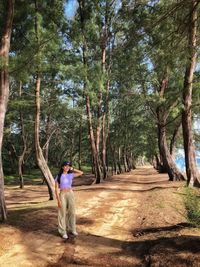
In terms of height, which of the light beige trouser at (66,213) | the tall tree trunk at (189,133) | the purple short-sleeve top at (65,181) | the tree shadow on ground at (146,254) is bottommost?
the tree shadow on ground at (146,254)

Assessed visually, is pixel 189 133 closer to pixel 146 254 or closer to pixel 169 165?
pixel 169 165

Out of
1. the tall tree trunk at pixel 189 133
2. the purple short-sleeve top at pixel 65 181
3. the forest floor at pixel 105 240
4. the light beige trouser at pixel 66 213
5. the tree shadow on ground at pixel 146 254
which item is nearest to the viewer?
the tree shadow on ground at pixel 146 254

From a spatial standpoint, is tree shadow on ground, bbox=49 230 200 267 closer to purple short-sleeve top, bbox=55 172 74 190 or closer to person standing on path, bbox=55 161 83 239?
person standing on path, bbox=55 161 83 239

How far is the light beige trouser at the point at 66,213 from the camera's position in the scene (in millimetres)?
9078

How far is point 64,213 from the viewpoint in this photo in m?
9.12

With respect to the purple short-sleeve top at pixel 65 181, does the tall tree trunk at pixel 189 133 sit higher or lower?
higher

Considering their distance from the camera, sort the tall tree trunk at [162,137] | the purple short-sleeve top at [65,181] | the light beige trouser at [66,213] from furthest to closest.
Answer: the tall tree trunk at [162,137] → the purple short-sleeve top at [65,181] → the light beige trouser at [66,213]

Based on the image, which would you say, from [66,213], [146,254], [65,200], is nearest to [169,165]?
[66,213]

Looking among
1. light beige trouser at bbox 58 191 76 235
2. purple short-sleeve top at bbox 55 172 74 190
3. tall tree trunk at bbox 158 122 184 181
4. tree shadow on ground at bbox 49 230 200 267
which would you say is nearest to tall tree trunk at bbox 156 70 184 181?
tall tree trunk at bbox 158 122 184 181

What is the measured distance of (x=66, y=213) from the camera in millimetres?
9422

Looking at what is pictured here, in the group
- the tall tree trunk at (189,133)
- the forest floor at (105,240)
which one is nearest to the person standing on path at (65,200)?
the forest floor at (105,240)

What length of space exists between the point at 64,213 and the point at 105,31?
2298cm

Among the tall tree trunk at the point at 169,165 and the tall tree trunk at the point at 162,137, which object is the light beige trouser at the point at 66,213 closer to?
the tall tree trunk at the point at 162,137

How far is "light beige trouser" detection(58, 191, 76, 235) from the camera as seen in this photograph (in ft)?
29.8
